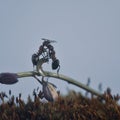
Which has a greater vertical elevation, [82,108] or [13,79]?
[13,79]

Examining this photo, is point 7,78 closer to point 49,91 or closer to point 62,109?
point 49,91

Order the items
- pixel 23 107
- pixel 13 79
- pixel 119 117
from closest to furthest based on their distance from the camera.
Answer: pixel 13 79
pixel 119 117
pixel 23 107

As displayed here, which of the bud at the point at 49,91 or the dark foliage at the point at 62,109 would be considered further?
the dark foliage at the point at 62,109

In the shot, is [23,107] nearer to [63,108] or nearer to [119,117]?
[63,108]

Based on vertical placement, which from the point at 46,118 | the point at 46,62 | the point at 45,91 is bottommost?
the point at 46,118

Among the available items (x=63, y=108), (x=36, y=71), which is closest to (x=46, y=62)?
(x=36, y=71)

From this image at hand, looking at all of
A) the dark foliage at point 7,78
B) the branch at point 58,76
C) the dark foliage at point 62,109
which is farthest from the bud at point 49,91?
the dark foliage at point 62,109

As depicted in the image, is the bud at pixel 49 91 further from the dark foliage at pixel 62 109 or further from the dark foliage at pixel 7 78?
the dark foliage at pixel 62 109

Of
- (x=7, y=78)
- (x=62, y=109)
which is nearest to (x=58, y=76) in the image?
(x=7, y=78)
